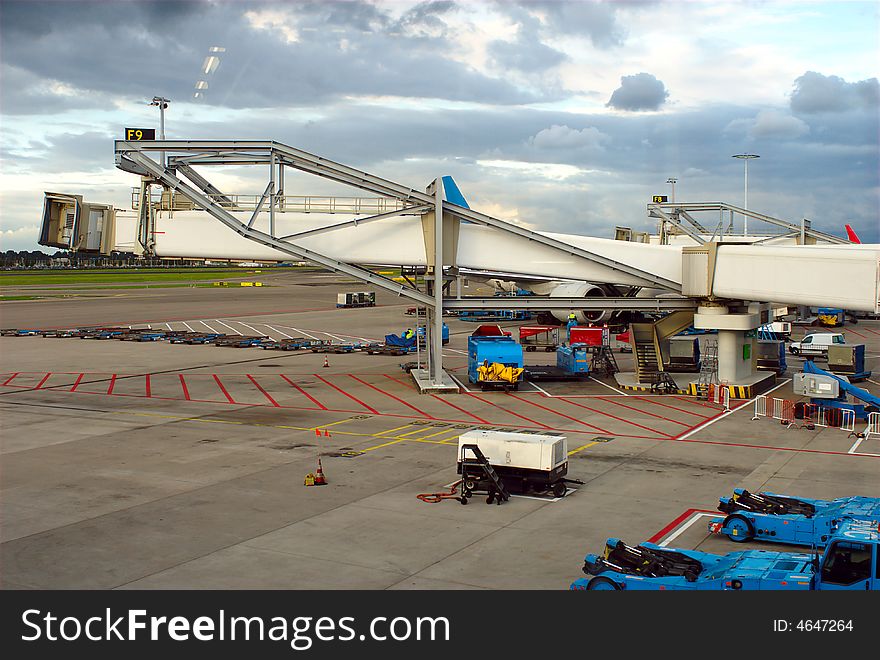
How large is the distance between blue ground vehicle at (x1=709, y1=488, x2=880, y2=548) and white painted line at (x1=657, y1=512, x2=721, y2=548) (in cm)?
67

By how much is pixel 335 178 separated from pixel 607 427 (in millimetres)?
19209

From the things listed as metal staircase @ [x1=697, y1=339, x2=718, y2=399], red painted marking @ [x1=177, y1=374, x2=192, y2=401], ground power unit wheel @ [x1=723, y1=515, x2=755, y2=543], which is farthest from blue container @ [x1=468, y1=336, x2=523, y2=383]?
ground power unit wheel @ [x1=723, y1=515, x2=755, y2=543]

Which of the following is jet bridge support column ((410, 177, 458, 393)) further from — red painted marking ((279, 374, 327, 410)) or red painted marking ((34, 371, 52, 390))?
red painted marking ((34, 371, 52, 390))

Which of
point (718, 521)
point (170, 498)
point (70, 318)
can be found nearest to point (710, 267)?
point (718, 521)

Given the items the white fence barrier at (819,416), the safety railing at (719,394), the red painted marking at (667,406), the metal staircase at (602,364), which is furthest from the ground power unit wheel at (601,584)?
the metal staircase at (602,364)

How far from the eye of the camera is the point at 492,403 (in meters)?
43.5

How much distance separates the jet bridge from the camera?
44.0 metres

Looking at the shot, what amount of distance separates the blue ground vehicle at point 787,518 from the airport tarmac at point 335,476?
504 mm

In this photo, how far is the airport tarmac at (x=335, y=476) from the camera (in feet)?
64.1

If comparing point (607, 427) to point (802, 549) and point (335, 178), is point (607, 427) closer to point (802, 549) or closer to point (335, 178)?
point (802, 549)

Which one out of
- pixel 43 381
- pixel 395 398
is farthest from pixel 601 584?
pixel 43 381

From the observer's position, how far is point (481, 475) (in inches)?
1005

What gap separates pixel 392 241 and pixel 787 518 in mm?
29690

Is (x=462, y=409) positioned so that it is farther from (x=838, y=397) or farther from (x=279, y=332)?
(x=279, y=332)
